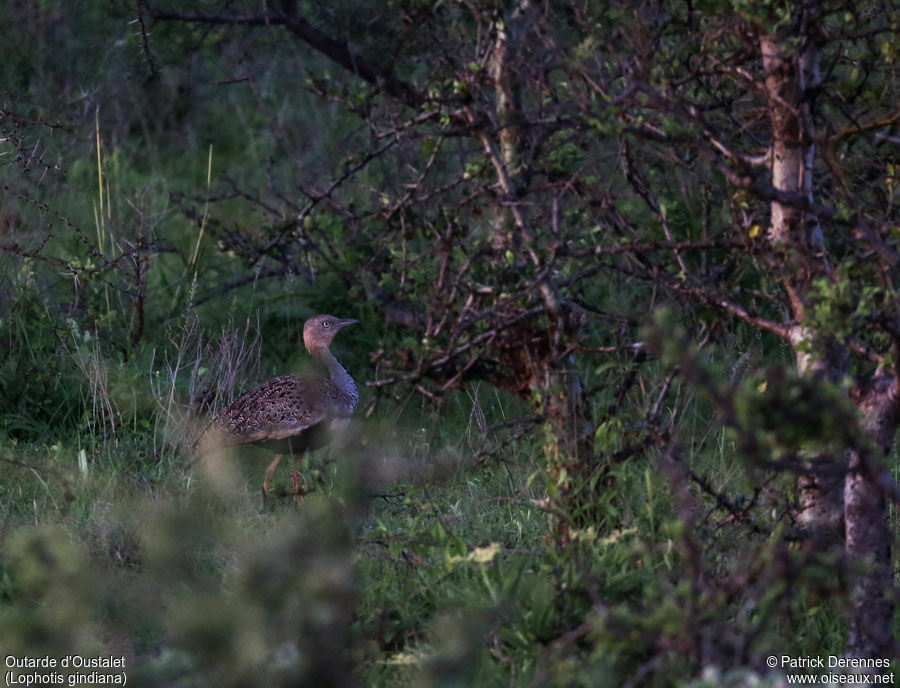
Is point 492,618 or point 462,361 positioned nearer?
point 492,618

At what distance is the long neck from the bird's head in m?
0.04

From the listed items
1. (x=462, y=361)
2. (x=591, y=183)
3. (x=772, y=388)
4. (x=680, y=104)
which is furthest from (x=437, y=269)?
(x=772, y=388)

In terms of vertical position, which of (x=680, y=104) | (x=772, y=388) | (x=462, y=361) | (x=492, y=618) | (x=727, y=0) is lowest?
(x=492, y=618)

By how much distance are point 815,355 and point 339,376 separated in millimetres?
3683

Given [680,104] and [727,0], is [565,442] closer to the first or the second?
[680,104]

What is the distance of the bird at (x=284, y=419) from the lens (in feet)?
22.0

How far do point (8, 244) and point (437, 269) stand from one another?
3582 millimetres

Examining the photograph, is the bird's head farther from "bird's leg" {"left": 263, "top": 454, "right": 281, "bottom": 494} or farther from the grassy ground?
"bird's leg" {"left": 263, "top": 454, "right": 281, "bottom": 494}

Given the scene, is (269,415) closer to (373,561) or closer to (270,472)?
(270,472)

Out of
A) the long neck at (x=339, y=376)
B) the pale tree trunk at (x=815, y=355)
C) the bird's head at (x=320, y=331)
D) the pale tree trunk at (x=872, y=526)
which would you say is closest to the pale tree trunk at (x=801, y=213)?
the pale tree trunk at (x=815, y=355)

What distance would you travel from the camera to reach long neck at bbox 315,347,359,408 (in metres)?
7.29

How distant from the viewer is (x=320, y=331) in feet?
25.1

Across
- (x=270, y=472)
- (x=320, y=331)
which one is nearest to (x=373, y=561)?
(x=270, y=472)

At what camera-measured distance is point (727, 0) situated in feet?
13.9
